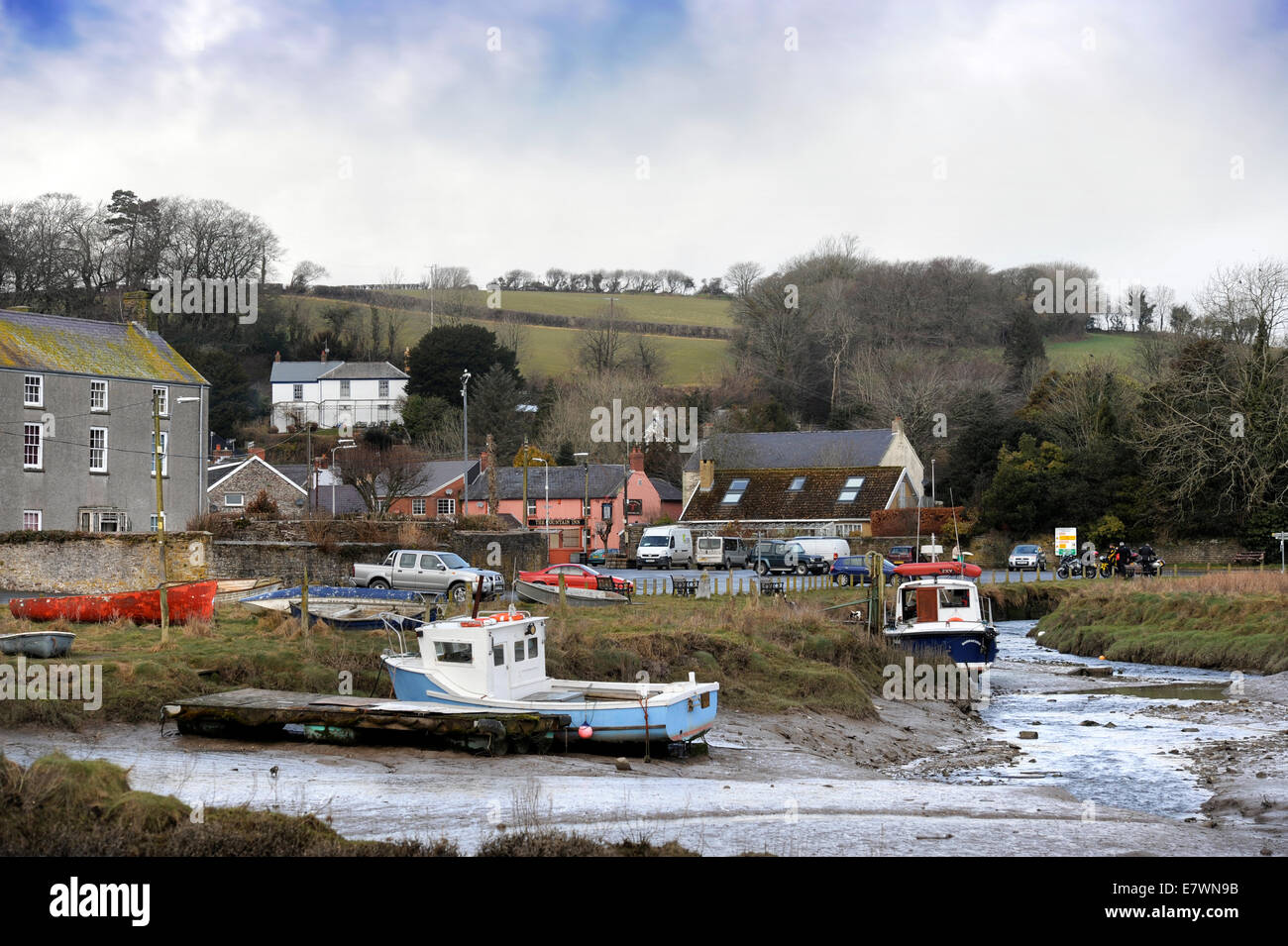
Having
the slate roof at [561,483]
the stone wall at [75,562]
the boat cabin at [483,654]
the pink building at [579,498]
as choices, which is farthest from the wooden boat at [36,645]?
the slate roof at [561,483]

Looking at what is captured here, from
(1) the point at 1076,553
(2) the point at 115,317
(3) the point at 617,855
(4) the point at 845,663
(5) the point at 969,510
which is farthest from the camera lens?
(2) the point at 115,317

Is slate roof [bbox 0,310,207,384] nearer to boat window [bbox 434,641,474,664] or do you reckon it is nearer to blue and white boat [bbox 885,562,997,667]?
boat window [bbox 434,641,474,664]

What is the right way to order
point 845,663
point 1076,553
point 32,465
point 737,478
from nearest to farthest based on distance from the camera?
point 845,663 → point 32,465 → point 1076,553 → point 737,478

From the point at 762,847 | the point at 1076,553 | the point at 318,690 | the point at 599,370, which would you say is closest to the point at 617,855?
the point at 762,847

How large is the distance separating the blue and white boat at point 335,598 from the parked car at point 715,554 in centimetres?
2861

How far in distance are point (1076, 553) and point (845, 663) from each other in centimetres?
3797

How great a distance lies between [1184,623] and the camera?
38.5 m

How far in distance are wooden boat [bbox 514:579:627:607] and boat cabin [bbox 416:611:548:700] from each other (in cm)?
1672

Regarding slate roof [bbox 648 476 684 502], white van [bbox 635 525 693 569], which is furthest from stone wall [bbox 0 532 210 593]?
slate roof [bbox 648 476 684 502]

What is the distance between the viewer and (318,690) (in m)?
24.0

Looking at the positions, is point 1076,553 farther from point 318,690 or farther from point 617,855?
point 617,855

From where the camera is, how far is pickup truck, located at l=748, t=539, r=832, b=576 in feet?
188

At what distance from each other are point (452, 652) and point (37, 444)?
113 feet

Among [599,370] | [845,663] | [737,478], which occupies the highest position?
[599,370]
